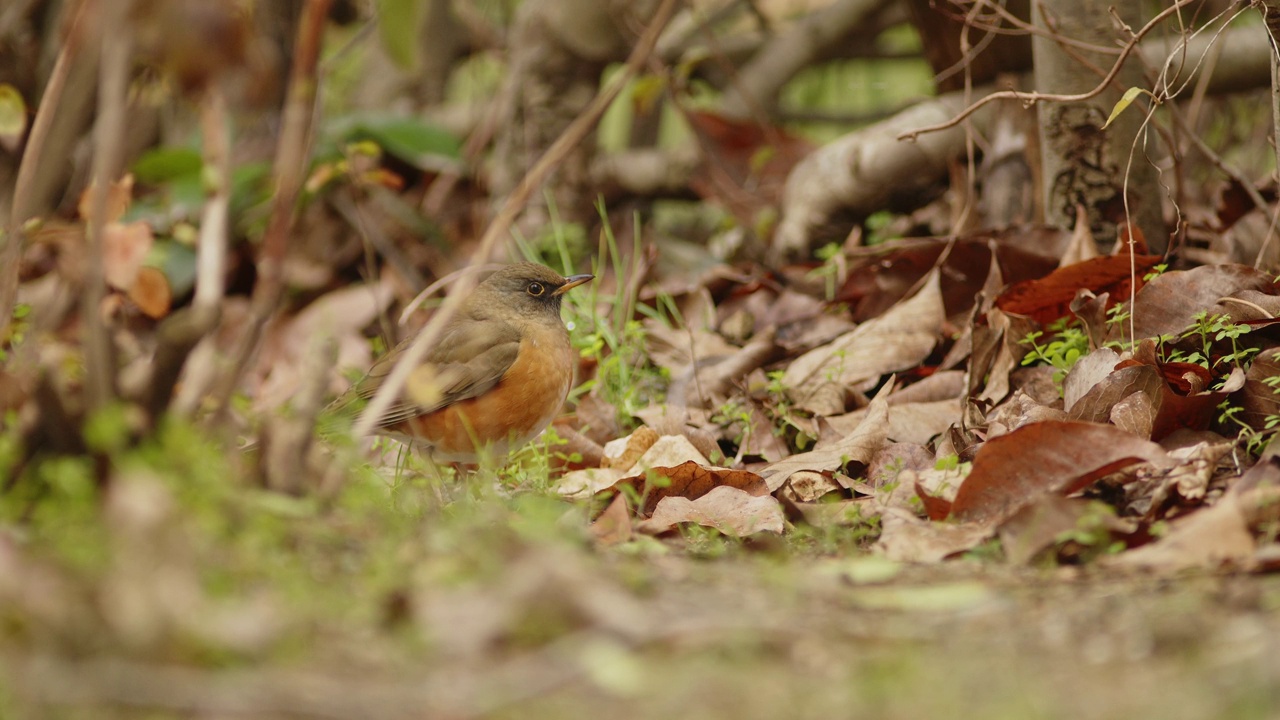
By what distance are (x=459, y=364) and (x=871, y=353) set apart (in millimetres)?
1546

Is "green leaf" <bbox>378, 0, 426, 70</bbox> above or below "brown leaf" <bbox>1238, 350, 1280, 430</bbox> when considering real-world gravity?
above

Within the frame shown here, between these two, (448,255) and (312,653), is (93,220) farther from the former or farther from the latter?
(448,255)

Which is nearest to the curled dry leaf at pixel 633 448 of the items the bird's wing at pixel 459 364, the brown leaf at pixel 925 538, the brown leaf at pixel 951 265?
the bird's wing at pixel 459 364

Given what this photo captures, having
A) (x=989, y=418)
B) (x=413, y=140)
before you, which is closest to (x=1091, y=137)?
(x=989, y=418)

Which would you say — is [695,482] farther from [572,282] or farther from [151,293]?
[151,293]

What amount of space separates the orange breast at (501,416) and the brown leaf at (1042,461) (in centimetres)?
185

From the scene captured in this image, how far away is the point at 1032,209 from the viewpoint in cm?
535

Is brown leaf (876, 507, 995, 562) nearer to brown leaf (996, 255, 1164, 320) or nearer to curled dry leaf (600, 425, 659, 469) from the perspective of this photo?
curled dry leaf (600, 425, 659, 469)

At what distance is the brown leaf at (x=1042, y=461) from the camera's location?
9.34 ft

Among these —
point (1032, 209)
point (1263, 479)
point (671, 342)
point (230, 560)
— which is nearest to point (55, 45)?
point (671, 342)

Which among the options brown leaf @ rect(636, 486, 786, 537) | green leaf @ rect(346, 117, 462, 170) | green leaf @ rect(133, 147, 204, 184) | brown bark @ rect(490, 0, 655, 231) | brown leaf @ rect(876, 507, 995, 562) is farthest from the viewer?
green leaf @ rect(346, 117, 462, 170)

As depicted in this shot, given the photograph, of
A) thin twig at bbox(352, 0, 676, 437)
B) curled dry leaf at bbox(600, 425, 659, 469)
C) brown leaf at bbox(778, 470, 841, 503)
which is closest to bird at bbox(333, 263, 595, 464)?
curled dry leaf at bbox(600, 425, 659, 469)

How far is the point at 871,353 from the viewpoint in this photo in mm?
4699

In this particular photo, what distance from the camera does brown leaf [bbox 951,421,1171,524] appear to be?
9.34 ft
